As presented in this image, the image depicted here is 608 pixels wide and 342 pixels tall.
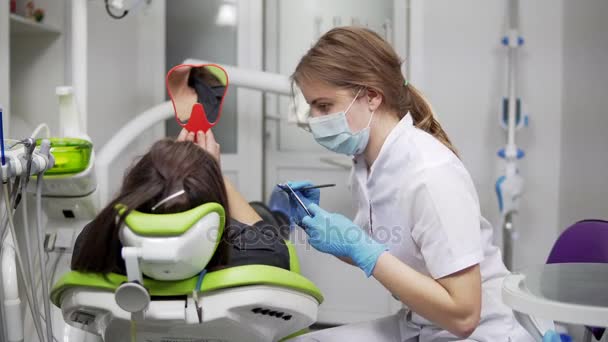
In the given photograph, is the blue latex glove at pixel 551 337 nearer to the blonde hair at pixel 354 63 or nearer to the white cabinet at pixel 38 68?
the blonde hair at pixel 354 63

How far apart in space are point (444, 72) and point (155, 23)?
4.84ft

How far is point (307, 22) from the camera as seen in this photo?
Result: 3143mm

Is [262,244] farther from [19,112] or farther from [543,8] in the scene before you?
[543,8]

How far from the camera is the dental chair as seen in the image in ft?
2.85

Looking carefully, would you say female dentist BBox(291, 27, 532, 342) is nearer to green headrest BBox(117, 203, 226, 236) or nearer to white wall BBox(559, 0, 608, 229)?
green headrest BBox(117, 203, 226, 236)

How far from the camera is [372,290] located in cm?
311

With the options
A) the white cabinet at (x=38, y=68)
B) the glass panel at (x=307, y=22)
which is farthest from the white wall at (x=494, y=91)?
the white cabinet at (x=38, y=68)

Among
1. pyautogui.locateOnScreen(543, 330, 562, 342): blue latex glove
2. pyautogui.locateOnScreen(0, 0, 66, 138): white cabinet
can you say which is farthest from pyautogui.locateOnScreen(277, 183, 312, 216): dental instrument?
pyautogui.locateOnScreen(0, 0, 66, 138): white cabinet

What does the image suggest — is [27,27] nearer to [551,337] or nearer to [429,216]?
[429,216]

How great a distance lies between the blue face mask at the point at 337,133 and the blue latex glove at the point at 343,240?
0.76 feet

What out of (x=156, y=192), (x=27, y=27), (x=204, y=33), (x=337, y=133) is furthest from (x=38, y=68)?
(x=156, y=192)

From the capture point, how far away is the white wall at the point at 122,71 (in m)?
A: 2.64

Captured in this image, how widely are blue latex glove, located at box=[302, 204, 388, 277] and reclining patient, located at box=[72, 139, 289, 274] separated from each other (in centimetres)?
14

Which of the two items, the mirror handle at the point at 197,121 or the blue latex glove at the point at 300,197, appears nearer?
the blue latex glove at the point at 300,197
